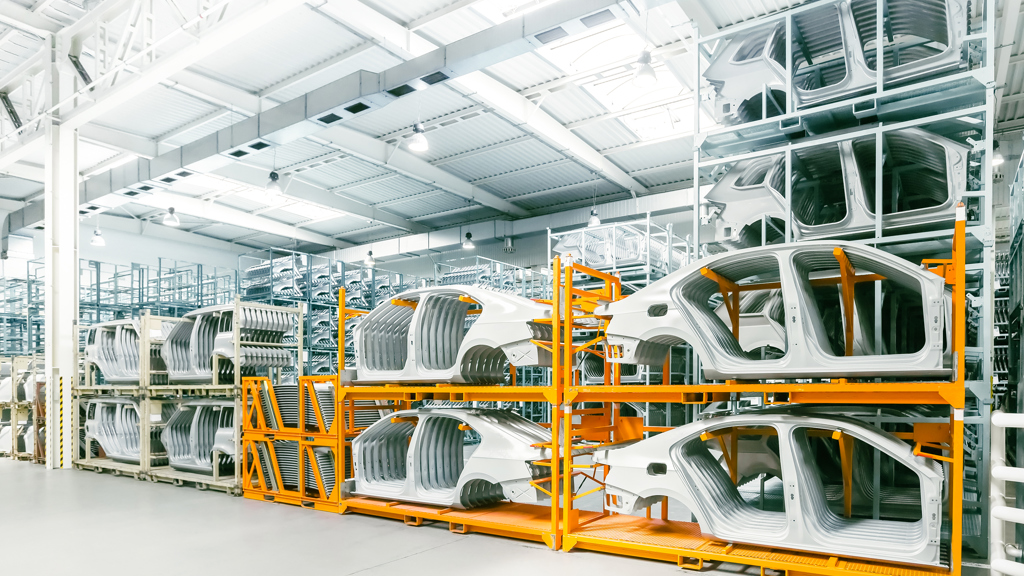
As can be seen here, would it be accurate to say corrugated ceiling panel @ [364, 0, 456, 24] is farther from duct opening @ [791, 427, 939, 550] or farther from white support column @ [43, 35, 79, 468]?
duct opening @ [791, 427, 939, 550]

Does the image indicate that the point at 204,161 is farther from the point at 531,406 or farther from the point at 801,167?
the point at 801,167

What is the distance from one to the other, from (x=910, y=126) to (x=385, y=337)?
5997 mm

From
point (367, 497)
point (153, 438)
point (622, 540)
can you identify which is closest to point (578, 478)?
point (367, 497)

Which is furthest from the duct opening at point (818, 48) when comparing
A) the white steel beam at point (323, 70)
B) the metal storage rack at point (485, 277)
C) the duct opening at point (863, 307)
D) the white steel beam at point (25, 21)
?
the white steel beam at point (25, 21)

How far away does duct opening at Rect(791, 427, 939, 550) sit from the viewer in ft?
16.7

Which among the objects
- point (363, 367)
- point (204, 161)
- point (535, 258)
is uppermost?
point (204, 161)

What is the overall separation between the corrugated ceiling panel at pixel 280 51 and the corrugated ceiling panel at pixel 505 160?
557cm

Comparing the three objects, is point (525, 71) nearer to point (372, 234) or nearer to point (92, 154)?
point (92, 154)

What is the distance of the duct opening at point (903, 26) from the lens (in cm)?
659

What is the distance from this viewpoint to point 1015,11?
1018cm

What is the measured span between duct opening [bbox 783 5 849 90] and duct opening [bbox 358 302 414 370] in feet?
17.0

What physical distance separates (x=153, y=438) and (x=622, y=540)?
8871 mm

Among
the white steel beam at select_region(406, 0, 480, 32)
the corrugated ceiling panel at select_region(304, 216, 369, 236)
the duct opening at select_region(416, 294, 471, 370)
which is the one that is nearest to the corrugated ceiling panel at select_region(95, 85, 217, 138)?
the white steel beam at select_region(406, 0, 480, 32)

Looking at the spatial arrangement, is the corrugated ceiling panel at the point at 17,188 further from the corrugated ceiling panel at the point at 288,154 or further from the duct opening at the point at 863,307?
the duct opening at the point at 863,307
